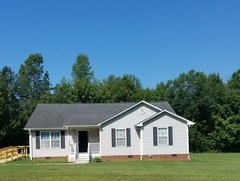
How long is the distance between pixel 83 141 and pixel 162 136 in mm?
6840

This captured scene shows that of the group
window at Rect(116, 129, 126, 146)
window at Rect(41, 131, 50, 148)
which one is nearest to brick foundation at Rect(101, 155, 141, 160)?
window at Rect(116, 129, 126, 146)

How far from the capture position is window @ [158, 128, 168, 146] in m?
37.1

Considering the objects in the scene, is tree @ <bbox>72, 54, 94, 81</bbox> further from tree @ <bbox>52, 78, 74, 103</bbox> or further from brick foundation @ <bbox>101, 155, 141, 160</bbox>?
brick foundation @ <bbox>101, 155, 141, 160</bbox>

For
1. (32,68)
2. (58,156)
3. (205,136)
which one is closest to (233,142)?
(205,136)

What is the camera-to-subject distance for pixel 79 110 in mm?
42406

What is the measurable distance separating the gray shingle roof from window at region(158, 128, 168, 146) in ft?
15.5

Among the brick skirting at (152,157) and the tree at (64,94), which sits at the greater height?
the tree at (64,94)

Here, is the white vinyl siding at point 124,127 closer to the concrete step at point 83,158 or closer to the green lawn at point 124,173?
the concrete step at point 83,158

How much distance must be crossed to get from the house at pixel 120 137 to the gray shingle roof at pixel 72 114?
8 cm

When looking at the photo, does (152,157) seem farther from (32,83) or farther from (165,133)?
(32,83)

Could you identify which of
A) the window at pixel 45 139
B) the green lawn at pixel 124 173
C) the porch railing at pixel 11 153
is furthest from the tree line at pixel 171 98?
the green lawn at pixel 124 173

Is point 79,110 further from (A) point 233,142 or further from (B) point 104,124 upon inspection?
(A) point 233,142

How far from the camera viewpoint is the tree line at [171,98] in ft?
179

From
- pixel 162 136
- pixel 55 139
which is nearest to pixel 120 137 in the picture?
pixel 162 136
